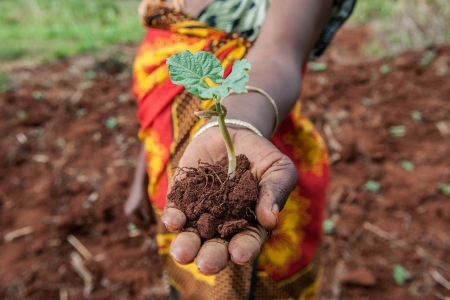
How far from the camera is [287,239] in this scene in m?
1.32

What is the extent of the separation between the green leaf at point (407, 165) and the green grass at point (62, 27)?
4.78 metres

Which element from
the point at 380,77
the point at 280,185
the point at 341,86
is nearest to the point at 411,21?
the point at 380,77

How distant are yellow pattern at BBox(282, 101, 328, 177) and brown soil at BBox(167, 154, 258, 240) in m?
0.50

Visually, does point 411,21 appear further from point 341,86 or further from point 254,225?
point 254,225

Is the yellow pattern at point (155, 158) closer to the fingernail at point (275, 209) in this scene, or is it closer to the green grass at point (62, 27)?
the fingernail at point (275, 209)

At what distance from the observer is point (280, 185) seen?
926 millimetres

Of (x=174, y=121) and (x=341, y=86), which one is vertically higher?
(x=174, y=121)

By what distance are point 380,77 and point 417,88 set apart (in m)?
0.43

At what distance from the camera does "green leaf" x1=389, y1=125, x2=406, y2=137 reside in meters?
3.33

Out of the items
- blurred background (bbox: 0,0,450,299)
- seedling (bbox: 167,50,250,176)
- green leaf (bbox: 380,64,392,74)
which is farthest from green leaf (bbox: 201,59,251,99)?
green leaf (bbox: 380,64,392,74)

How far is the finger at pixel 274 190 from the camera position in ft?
2.88

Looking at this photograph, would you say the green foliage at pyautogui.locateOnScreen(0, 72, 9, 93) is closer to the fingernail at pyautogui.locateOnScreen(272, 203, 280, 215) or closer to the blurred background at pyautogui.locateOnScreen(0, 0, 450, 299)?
the blurred background at pyautogui.locateOnScreen(0, 0, 450, 299)

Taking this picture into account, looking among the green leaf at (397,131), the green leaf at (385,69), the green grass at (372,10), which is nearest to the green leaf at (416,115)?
the green leaf at (397,131)

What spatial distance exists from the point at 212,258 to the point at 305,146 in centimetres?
79
